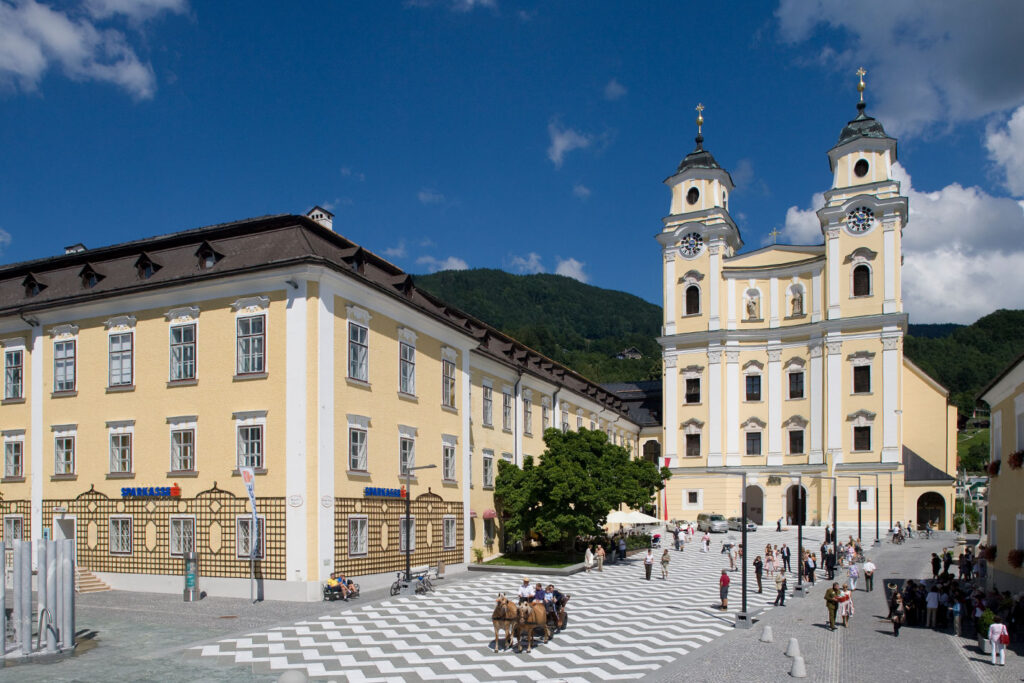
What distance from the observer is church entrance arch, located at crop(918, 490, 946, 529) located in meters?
67.2

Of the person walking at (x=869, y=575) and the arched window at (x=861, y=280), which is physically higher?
the arched window at (x=861, y=280)

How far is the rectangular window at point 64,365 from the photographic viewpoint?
33.5m

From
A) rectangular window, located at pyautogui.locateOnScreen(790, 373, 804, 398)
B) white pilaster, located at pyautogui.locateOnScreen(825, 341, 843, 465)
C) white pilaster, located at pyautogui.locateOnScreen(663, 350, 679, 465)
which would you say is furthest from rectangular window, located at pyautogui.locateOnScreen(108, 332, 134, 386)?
rectangular window, located at pyautogui.locateOnScreen(790, 373, 804, 398)

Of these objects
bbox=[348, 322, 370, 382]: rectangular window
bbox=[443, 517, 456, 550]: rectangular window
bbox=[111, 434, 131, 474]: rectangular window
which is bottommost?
bbox=[443, 517, 456, 550]: rectangular window

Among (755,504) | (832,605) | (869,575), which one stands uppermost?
(832,605)

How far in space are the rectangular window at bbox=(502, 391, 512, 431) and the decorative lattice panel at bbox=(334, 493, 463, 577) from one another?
325 inches

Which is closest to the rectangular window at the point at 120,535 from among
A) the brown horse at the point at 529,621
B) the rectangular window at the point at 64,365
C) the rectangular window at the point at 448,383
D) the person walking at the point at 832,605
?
the rectangular window at the point at 64,365

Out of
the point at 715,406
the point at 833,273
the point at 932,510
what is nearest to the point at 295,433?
the point at 715,406

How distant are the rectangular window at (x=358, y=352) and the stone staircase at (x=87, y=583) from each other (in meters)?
11.9

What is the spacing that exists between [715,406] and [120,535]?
51761 millimetres

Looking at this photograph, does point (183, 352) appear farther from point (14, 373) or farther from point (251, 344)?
point (14, 373)

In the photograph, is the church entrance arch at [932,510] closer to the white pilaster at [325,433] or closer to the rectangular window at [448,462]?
the rectangular window at [448,462]

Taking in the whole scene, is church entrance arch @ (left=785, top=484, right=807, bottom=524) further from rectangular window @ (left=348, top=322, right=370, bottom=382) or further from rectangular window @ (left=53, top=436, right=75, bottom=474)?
rectangular window @ (left=53, top=436, right=75, bottom=474)

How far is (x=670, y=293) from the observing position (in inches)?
2943
